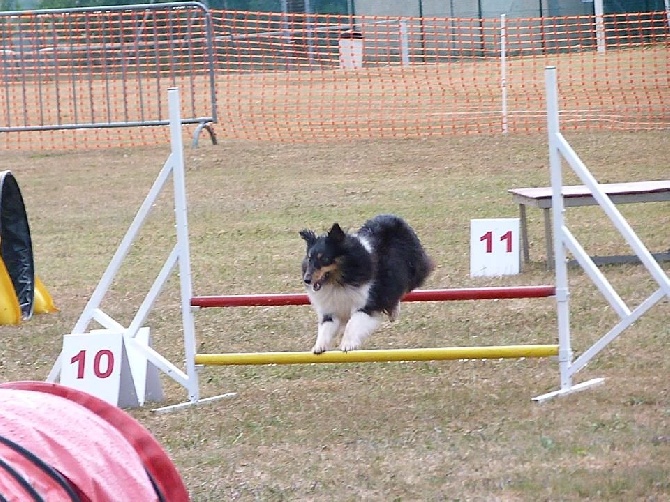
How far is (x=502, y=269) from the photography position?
8.55m

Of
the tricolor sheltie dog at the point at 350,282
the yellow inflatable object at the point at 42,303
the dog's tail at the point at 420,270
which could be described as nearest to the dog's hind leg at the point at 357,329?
the tricolor sheltie dog at the point at 350,282

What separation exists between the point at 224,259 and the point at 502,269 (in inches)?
101

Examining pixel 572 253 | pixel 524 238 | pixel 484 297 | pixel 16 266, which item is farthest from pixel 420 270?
pixel 16 266

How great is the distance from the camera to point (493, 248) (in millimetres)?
8492

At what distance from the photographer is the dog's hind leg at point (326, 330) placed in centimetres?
596

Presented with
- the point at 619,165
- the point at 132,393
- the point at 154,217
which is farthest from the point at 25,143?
the point at 132,393

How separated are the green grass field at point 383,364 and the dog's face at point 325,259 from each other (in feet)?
1.96

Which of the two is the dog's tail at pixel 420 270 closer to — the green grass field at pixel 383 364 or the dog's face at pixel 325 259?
the green grass field at pixel 383 364

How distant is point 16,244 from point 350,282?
344 centimetres

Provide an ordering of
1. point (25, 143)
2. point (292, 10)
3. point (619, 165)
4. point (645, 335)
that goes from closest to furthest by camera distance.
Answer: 1. point (645, 335)
2. point (619, 165)
3. point (25, 143)
4. point (292, 10)

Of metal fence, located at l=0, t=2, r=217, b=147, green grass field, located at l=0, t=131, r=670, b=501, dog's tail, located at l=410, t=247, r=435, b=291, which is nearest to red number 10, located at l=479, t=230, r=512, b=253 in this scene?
green grass field, located at l=0, t=131, r=670, b=501

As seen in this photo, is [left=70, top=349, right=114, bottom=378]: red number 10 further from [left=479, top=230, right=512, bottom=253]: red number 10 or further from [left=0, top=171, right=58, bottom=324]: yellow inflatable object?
[left=479, top=230, right=512, bottom=253]: red number 10

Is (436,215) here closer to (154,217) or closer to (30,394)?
(154,217)

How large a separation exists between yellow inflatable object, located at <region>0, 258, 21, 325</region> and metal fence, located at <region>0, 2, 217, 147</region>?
9.04 m
